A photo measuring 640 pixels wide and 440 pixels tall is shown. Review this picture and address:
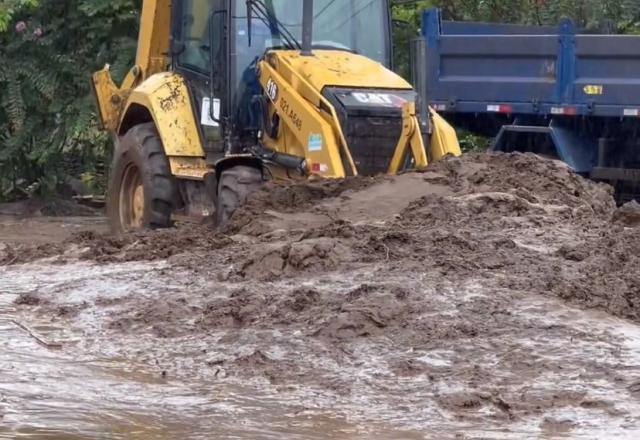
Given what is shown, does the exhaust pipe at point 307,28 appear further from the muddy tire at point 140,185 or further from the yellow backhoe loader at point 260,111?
the muddy tire at point 140,185

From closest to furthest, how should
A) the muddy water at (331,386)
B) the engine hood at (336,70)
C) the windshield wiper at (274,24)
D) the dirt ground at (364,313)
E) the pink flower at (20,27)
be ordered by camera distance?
the muddy water at (331,386)
the dirt ground at (364,313)
the engine hood at (336,70)
the windshield wiper at (274,24)
the pink flower at (20,27)

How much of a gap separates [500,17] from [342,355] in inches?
458

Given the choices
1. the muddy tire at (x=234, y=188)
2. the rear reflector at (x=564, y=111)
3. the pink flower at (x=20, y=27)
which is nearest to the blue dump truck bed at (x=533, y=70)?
the rear reflector at (x=564, y=111)

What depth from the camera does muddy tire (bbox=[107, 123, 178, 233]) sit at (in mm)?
11617

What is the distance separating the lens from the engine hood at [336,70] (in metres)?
10.8

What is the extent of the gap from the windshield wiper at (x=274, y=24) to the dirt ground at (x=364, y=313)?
151cm

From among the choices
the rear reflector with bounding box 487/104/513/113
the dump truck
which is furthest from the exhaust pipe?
the rear reflector with bounding box 487/104/513/113

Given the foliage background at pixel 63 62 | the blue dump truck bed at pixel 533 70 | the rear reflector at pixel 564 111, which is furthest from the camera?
the foliage background at pixel 63 62

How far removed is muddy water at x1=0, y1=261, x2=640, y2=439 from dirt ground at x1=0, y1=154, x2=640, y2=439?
2 centimetres

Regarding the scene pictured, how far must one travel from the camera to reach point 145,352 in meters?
7.49

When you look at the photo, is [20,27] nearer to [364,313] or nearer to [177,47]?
[177,47]

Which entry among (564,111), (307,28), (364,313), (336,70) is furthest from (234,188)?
(564,111)

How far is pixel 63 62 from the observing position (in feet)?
53.1

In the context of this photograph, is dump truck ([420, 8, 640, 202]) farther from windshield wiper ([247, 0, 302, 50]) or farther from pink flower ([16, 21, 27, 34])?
pink flower ([16, 21, 27, 34])
